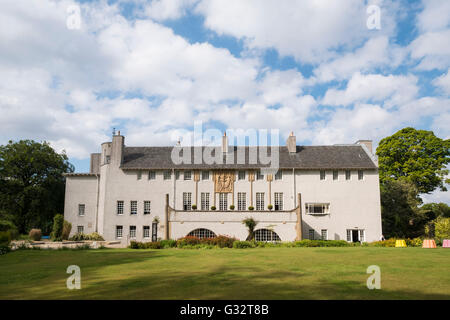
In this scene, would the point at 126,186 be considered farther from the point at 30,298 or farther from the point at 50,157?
the point at 30,298

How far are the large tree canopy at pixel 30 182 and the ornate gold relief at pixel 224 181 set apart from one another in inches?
923

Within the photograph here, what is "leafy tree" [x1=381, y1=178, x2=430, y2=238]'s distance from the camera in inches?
1660

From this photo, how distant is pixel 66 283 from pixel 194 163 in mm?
31076

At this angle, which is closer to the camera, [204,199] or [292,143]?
[204,199]

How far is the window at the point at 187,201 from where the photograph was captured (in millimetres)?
41375

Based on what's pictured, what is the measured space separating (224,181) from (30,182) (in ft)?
93.8

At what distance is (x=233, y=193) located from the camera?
41250 mm

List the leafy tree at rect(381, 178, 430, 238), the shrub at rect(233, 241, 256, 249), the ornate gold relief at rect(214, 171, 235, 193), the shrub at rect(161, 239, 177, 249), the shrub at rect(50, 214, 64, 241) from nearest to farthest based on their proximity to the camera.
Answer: the shrub at rect(233, 241, 256, 249), the shrub at rect(161, 239, 177, 249), the shrub at rect(50, 214, 64, 241), the ornate gold relief at rect(214, 171, 235, 193), the leafy tree at rect(381, 178, 430, 238)

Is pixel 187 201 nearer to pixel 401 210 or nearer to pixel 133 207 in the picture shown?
pixel 133 207

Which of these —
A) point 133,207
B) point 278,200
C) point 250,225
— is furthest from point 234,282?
point 133,207

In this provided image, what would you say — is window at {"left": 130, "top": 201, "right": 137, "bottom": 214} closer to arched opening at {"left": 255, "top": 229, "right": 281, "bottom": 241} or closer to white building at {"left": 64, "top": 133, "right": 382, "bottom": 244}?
white building at {"left": 64, "top": 133, "right": 382, "bottom": 244}

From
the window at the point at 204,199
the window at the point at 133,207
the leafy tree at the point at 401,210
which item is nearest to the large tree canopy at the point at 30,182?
the window at the point at 133,207

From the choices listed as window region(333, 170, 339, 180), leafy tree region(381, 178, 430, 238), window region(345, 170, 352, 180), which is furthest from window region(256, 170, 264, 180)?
leafy tree region(381, 178, 430, 238)

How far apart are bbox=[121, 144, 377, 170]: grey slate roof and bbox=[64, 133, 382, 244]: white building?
4.7 inches
